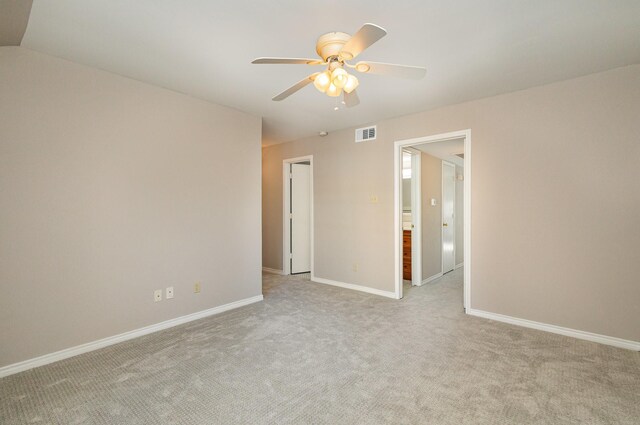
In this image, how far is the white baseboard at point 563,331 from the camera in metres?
2.64

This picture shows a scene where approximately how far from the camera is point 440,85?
9.87 ft

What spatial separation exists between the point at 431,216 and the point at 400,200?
4.29 feet

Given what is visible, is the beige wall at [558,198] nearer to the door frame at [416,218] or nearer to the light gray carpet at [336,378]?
the light gray carpet at [336,378]

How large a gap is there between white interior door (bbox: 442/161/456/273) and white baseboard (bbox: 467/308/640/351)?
2.21m

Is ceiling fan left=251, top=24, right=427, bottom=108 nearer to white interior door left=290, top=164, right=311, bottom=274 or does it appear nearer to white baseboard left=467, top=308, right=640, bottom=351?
white baseboard left=467, top=308, right=640, bottom=351

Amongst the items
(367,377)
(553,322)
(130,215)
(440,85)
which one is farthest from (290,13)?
(553,322)

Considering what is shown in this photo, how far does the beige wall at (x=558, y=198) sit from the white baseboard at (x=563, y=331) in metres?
0.05

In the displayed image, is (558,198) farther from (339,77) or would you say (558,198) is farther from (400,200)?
(339,77)

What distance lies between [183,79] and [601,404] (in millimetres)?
4113

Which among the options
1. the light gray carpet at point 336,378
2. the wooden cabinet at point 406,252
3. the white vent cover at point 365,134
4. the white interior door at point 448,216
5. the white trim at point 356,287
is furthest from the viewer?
the white interior door at point 448,216

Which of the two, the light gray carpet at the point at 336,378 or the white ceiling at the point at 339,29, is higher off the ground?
the white ceiling at the point at 339,29

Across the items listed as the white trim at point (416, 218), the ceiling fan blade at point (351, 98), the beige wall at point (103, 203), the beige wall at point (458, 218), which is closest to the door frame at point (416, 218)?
the white trim at point (416, 218)

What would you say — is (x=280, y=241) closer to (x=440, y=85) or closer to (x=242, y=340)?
(x=242, y=340)

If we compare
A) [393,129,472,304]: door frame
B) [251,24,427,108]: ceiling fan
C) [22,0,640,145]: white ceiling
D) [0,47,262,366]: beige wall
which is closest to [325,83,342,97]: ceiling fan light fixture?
[251,24,427,108]: ceiling fan
